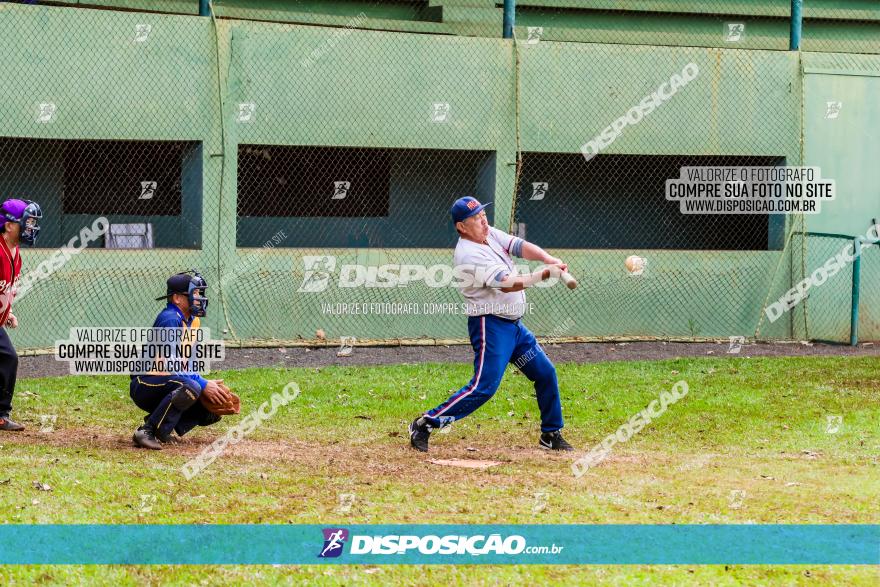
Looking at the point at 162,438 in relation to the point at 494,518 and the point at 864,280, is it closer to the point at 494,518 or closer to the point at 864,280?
the point at 494,518

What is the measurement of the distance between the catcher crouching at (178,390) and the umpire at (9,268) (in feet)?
4.46

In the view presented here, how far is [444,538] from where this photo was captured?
254 inches

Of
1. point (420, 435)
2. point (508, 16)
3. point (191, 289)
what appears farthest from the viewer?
point (508, 16)

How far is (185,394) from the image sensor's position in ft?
29.0

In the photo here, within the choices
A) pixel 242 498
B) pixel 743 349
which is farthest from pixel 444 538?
pixel 743 349

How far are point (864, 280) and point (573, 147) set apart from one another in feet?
15.1

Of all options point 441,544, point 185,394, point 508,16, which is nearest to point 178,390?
point 185,394

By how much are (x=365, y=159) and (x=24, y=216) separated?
8.42 meters

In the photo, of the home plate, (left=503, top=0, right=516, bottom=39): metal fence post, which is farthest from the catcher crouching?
(left=503, top=0, right=516, bottom=39): metal fence post

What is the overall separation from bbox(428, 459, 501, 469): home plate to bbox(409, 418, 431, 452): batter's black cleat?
32 cm

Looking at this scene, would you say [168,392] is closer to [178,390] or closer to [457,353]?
[178,390]

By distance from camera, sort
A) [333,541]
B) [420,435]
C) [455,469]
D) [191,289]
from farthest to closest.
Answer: [420,435] → [191,289] → [455,469] → [333,541]

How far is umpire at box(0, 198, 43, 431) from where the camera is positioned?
30.9 ft

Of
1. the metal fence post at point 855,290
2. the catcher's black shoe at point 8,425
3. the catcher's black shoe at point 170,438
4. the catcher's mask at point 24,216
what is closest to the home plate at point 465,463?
the catcher's black shoe at point 170,438
